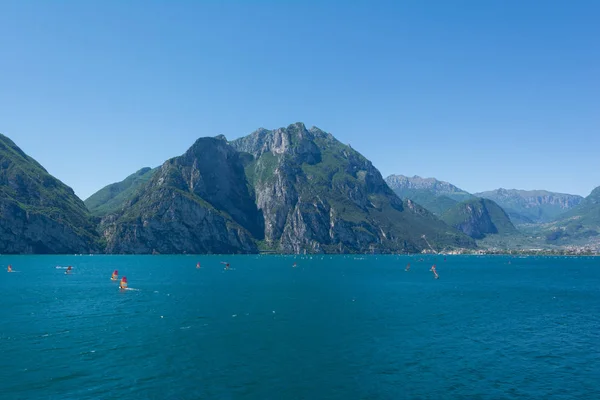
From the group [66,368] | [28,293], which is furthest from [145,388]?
[28,293]

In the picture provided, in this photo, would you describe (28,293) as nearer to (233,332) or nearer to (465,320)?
(233,332)

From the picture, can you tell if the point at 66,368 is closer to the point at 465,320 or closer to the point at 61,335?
the point at 61,335

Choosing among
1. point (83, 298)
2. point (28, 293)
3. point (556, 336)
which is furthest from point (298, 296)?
point (28, 293)

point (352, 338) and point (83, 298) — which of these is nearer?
point (352, 338)

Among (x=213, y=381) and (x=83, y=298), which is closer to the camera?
(x=213, y=381)

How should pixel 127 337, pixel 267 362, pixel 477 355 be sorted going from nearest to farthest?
pixel 267 362, pixel 477 355, pixel 127 337

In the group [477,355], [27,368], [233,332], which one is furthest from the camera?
[233,332]

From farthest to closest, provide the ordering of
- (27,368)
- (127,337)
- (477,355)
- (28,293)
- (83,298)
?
(28,293), (83,298), (127,337), (477,355), (27,368)

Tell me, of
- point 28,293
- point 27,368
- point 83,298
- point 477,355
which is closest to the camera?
point 27,368
